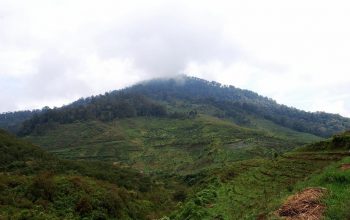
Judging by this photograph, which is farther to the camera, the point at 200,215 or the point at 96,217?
the point at 96,217

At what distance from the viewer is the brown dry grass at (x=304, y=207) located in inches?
822

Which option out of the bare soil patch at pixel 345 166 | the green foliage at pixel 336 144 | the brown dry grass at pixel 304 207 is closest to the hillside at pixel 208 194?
the bare soil patch at pixel 345 166

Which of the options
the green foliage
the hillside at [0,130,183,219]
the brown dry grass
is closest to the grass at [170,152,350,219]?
the brown dry grass

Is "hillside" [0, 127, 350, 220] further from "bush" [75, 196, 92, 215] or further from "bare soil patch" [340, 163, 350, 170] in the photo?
"bare soil patch" [340, 163, 350, 170]

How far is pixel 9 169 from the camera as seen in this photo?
84438 mm

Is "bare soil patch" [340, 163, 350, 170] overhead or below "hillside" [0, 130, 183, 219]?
overhead

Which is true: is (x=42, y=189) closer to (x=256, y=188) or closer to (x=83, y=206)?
(x=83, y=206)

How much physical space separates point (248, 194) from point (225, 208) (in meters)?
6.30

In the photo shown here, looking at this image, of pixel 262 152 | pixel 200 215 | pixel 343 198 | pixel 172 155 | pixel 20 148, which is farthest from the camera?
pixel 172 155

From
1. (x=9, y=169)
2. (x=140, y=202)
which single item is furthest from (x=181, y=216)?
(x=9, y=169)

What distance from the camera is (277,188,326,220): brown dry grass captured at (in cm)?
2088

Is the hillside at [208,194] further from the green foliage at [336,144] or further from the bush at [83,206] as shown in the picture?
the green foliage at [336,144]

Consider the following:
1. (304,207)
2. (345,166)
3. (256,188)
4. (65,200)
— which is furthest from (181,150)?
(304,207)

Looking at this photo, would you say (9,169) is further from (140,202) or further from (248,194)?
(248,194)
